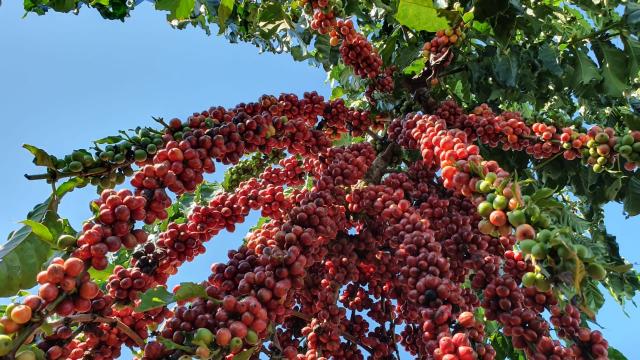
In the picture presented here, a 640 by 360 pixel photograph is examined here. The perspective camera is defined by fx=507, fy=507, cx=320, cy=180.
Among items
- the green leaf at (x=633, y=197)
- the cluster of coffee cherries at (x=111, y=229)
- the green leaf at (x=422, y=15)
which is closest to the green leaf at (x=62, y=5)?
the green leaf at (x=422, y=15)

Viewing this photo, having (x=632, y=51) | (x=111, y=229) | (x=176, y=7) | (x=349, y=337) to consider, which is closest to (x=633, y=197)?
(x=632, y=51)

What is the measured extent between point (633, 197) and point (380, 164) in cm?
190

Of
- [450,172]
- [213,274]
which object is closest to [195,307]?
[213,274]

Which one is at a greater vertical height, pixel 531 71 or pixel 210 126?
pixel 531 71

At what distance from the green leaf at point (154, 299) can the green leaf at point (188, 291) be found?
74mm

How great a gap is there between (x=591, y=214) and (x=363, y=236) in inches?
119

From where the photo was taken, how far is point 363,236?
2.76 m

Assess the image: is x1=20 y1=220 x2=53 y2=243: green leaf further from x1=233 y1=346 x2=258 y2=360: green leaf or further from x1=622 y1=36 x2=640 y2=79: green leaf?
x1=622 y1=36 x2=640 y2=79: green leaf

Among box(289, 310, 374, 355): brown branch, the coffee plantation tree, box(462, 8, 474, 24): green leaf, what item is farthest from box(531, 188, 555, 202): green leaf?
box(462, 8, 474, 24): green leaf

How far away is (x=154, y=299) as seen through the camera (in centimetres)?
175

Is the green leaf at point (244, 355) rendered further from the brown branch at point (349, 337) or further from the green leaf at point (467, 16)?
the green leaf at point (467, 16)

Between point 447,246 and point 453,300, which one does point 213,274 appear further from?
point 447,246

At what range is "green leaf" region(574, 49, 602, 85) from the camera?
12.5 feet

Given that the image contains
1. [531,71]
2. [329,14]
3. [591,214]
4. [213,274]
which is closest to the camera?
[213,274]
